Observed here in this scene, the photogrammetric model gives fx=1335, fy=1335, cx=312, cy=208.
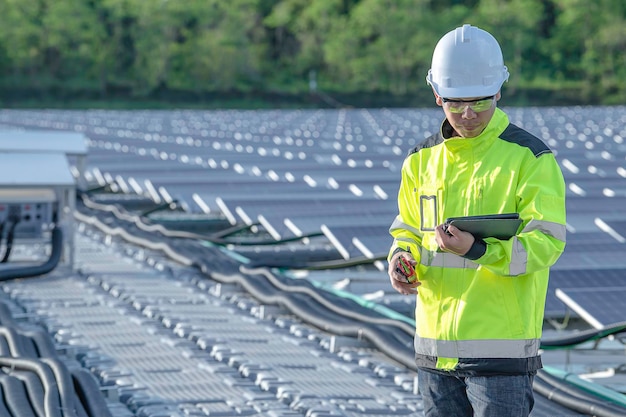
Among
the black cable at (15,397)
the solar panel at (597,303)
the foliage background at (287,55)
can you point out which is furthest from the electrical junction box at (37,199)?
the foliage background at (287,55)

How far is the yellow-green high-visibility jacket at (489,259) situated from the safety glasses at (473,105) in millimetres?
96

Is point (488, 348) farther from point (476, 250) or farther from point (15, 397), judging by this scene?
point (15, 397)

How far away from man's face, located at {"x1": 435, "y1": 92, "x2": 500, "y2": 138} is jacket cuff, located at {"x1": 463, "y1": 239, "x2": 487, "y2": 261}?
1.44 ft

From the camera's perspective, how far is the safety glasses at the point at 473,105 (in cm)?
473

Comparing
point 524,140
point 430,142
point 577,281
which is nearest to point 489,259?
point 524,140

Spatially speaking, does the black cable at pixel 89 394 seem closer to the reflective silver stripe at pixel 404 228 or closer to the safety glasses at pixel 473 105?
the reflective silver stripe at pixel 404 228

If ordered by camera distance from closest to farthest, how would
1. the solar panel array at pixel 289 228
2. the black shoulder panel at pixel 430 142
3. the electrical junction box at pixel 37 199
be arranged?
the black shoulder panel at pixel 430 142 < the solar panel array at pixel 289 228 < the electrical junction box at pixel 37 199

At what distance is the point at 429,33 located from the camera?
340 feet

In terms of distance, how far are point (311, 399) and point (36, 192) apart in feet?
20.7

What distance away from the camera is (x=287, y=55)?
111 metres

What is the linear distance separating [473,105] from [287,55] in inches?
4216

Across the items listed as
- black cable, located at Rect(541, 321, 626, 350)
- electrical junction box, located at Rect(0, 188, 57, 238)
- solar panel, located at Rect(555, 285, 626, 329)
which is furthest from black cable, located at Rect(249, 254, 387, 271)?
black cable, located at Rect(541, 321, 626, 350)

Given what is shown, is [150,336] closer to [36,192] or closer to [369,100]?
[36,192]

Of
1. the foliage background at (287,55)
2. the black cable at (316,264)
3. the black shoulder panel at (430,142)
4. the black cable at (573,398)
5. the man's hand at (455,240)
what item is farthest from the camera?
the foliage background at (287,55)
